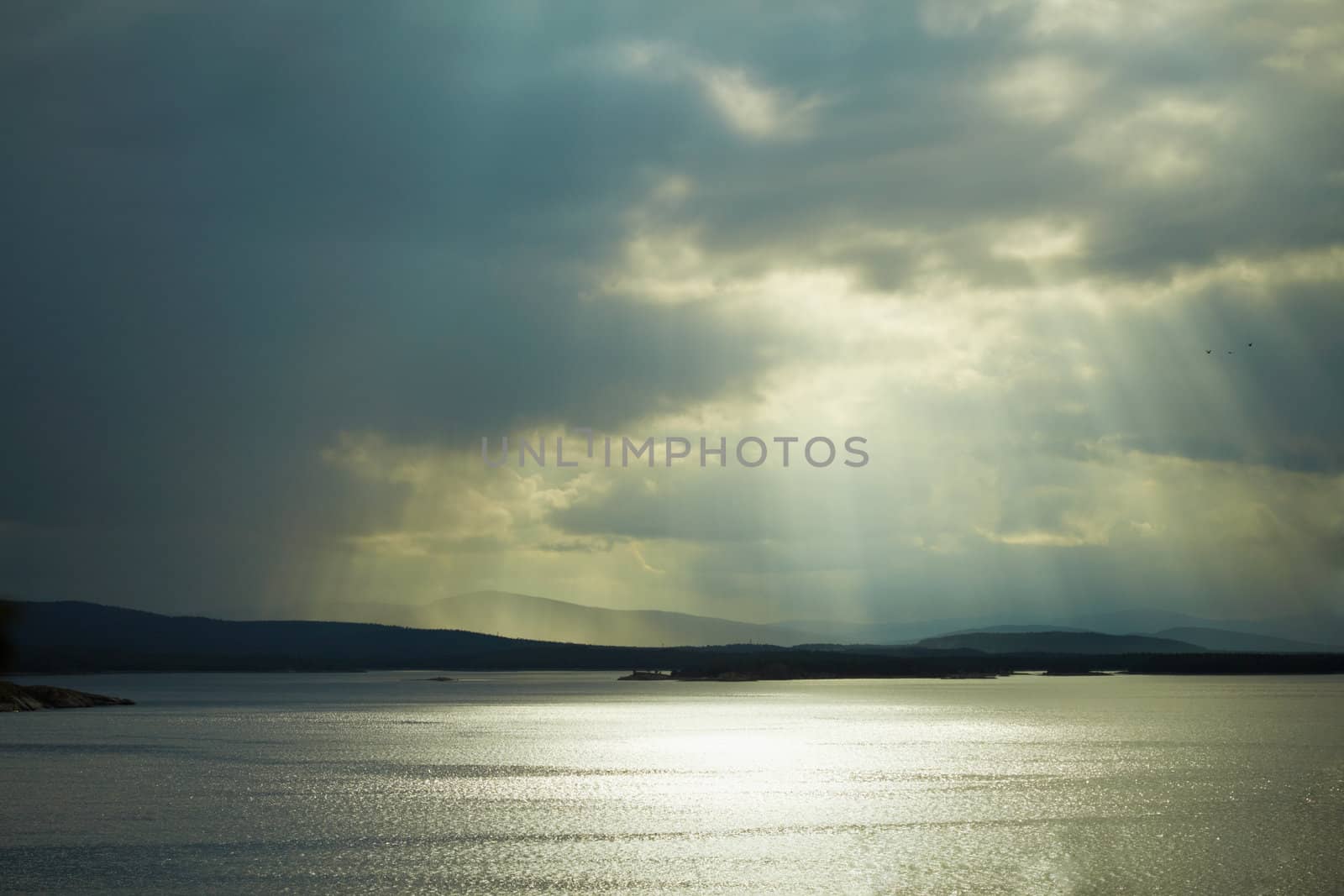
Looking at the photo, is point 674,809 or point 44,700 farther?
point 44,700

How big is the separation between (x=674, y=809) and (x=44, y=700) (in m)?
108

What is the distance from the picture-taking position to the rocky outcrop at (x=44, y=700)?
12611cm

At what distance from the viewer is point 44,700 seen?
132 m

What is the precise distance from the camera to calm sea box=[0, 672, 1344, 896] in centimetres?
3425

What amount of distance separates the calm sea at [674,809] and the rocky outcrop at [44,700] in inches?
1240

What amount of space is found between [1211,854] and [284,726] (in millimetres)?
80979

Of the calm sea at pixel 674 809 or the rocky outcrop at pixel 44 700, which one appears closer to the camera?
the calm sea at pixel 674 809

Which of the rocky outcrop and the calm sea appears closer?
the calm sea

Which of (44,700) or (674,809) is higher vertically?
(44,700)

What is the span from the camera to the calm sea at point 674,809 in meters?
34.2

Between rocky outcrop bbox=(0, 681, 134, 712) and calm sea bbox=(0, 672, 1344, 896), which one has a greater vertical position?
rocky outcrop bbox=(0, 681, 134, 712)

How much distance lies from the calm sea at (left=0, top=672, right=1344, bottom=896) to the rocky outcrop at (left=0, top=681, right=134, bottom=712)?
31495 millimetres

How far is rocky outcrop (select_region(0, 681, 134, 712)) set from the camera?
126 m

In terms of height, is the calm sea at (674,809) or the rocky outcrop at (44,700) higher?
the rocky outcrop at (44,700)
